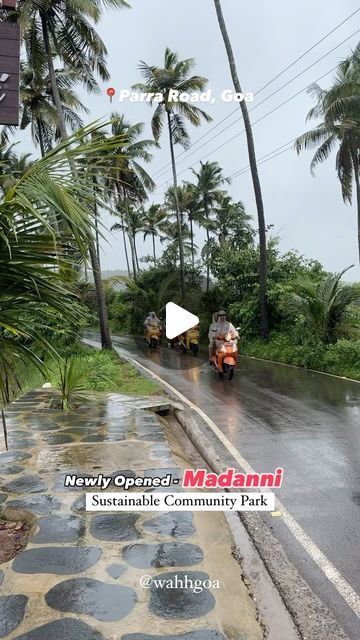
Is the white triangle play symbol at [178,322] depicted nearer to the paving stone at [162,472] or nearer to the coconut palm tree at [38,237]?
the paving stone at [162,472]

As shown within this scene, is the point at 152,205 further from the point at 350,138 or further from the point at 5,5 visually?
the point at 5,5

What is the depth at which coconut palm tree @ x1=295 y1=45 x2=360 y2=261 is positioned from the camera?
22.2 m

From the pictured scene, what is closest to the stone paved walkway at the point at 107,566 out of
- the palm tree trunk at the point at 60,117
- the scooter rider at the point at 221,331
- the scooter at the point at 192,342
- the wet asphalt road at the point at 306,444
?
the wet asphalt road at the point at 306,444

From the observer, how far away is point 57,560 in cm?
355

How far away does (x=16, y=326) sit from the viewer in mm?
3541

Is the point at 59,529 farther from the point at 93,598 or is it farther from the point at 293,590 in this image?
the point at 293,590

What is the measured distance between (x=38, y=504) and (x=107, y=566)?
1285 mm

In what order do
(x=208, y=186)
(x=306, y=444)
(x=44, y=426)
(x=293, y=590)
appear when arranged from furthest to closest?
(x=208, y=186) → (x=44, y=426) → (x=306, y=444) → (x=293, y=590)

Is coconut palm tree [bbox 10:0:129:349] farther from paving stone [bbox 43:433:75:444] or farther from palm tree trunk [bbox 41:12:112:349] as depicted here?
paving stone [bbox 43:433:75:444]

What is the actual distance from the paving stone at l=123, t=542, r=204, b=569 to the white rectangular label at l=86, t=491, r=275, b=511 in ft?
2.48

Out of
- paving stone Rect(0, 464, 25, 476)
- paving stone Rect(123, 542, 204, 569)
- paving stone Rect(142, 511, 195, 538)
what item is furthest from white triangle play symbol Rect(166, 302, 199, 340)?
paving stone Rect(123, 542, 204, 569)

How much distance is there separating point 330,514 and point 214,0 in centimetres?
1951

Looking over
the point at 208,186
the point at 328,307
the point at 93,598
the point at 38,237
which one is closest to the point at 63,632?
the point at 93,598

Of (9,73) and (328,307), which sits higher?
(9,73)
